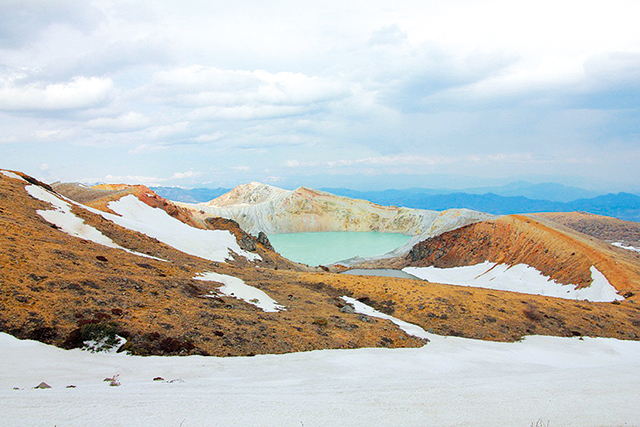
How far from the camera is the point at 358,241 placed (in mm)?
105562

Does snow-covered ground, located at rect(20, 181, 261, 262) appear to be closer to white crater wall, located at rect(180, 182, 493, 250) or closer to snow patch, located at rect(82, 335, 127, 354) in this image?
snow patch, located at rect(82, 335, 127, 354)

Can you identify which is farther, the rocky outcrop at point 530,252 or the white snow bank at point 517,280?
the rocky outcrop at point 530,252

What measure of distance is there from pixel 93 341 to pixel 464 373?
453 inches

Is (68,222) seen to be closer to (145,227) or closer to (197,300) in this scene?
(145,227)

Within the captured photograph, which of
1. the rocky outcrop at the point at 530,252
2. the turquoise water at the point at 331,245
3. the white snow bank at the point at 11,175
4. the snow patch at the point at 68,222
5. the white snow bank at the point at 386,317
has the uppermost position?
the white snow bank at the point at 11,175

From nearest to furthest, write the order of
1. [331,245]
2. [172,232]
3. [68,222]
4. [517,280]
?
[68,222] < [172,232] < [517,280] < [331,245]

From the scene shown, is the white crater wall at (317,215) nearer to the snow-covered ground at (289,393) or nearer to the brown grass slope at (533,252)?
the brown grass slope at (533,252)

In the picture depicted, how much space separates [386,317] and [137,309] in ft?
44.7

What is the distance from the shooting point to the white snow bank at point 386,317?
17914 mm

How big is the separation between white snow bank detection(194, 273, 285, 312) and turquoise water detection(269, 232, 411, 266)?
5208 centimetres

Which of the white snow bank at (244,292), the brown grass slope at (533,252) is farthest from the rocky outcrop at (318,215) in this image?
the white snow bank at (244,292)

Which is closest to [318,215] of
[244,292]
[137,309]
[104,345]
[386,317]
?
[386,317]

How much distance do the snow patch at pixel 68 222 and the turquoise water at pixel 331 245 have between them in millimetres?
51671

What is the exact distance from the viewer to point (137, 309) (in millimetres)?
12117
